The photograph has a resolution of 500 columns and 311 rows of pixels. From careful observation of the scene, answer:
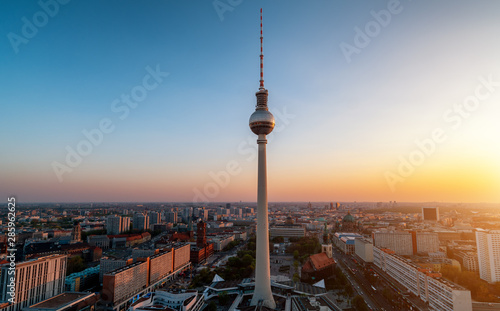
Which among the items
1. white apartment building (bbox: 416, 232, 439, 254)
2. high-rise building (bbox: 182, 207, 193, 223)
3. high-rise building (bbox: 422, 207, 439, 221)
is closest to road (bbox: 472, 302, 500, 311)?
white apartment building (bbox: 416, 232, 439, 254)

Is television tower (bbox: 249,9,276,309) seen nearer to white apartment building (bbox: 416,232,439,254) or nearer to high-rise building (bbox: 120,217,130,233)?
white apartment building (bbox: 416,232,439,254)

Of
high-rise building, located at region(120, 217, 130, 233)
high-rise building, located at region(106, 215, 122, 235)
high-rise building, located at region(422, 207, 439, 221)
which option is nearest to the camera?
high-rise building, located at region(106, 215, 122, 235)

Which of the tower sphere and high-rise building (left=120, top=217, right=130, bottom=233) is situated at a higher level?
the tower sphere

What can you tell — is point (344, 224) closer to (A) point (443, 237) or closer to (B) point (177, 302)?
(A) point (443, 237)

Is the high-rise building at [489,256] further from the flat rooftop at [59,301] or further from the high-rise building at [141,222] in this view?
the high-rise building at [141,222]

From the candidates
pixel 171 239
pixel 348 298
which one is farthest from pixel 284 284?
pixel 171 239

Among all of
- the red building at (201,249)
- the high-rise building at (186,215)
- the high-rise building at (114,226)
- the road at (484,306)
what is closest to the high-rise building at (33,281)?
the red building at (201,249)
